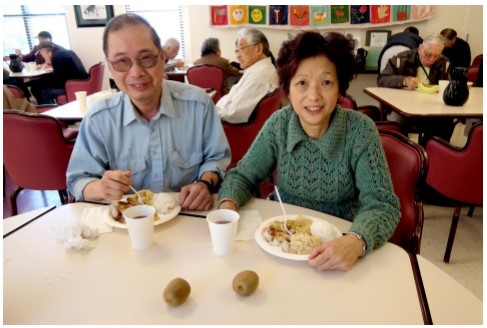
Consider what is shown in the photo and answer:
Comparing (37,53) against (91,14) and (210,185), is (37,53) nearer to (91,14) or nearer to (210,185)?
(91,14)

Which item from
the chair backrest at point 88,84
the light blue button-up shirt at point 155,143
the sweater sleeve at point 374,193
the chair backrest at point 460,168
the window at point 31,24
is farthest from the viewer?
the window at point 31,24

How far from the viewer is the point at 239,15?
5.71 meters

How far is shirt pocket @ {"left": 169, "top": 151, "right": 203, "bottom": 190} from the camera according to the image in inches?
59.4

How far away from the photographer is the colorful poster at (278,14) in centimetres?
564

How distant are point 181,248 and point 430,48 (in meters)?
3.25

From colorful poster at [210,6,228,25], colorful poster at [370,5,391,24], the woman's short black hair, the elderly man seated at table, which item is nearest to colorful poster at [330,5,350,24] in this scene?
colorful poster at [370,5,391,24]

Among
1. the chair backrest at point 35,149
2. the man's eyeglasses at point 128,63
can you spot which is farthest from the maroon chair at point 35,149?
the man's eyeglasses at point 128,63

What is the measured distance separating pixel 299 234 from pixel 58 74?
17.0ft

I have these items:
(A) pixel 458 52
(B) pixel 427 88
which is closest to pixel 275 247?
(B) pixel 427 88

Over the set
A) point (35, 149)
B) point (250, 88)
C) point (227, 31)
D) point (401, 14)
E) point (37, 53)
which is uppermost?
point (401, 14)

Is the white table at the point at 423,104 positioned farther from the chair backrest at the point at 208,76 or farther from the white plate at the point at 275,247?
the white plate at the point at 275,247

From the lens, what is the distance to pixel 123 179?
1193mm

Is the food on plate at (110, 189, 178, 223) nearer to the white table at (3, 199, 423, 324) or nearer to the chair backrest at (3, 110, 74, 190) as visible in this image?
the white table at (3, 199, 423, 324)

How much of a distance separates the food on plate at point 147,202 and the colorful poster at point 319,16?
16.8ft
